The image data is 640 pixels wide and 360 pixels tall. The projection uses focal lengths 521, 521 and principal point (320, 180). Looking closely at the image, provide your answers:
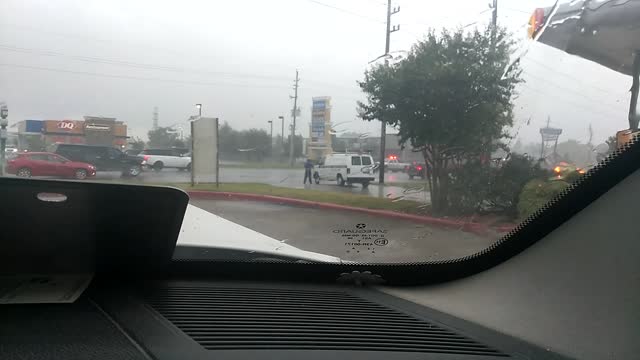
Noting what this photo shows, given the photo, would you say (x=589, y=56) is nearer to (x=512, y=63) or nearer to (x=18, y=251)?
(x=512, y=63)

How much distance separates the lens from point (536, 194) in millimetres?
4078

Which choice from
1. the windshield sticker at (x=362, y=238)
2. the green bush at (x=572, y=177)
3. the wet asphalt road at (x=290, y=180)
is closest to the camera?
the green bush at (x=572, y=177)

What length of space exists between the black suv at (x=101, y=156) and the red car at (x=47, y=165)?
70mm

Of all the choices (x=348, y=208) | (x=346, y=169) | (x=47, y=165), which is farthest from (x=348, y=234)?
(x=47, y=165)

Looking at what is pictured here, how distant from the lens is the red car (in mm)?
4574

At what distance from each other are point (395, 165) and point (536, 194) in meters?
2.94

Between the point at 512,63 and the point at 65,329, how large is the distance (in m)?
4.18

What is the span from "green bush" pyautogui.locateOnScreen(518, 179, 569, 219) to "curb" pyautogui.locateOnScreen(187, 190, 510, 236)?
290 millimetres

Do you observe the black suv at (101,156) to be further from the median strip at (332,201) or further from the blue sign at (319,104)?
the blue sign at (319,104)

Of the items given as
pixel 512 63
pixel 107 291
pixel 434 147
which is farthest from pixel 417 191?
pixel 107 291

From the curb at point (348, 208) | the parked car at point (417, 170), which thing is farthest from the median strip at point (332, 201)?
the parked car at point (417, 170)

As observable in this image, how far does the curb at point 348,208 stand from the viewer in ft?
17.4

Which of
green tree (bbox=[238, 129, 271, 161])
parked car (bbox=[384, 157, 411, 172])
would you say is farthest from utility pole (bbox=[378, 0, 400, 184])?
green tree (bbox=[238, 129, 271, 161])

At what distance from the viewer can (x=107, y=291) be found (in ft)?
10.7
